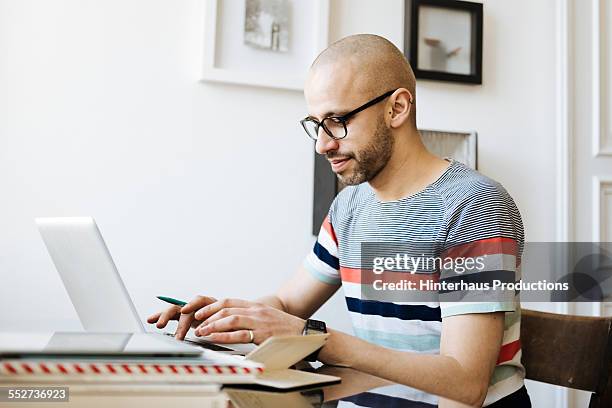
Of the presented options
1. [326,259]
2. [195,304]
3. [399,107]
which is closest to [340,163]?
[399,107]

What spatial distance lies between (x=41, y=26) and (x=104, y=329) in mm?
936

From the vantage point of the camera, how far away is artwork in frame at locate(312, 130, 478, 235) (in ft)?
6.09

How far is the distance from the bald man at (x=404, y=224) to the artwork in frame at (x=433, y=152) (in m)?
0.34

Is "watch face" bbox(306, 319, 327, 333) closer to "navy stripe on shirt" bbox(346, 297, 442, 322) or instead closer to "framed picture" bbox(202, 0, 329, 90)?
"navy stripe on shirt" bbox(346, 297, 442, 322)

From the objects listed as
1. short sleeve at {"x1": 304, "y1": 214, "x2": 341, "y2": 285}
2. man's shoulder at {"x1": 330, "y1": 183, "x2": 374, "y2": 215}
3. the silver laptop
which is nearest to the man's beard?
man's shoulder at {"x1": 330, "y1": 183, "x2": 374, "y2": 215}

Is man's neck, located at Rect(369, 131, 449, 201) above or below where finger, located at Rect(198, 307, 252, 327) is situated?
above

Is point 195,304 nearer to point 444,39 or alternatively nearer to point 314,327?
point 314,327

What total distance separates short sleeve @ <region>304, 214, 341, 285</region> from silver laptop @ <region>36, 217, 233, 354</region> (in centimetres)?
52

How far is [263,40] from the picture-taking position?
→ 6.13 ft

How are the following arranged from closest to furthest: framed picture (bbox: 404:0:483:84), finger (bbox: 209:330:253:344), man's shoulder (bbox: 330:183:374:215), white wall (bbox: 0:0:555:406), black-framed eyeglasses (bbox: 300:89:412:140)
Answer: finger (bbox: 209:330:253:344) < black-framed eyeglasses (bbox: 300:89:412:140) < man's shoulder (bbox: 330:183:374:215) < white wall (bbox: 0:0:555:406) < framed picture (bbox: 404:0:483:84)

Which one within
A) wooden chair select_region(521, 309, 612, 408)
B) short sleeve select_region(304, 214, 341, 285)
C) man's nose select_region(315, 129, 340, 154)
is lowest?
wooden chair select_region(521, 309, 612, 408)

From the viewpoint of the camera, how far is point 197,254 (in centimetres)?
180

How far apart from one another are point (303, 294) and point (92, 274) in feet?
1.88

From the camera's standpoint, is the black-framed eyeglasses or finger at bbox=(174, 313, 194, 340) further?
the black-framed eyeglasses
